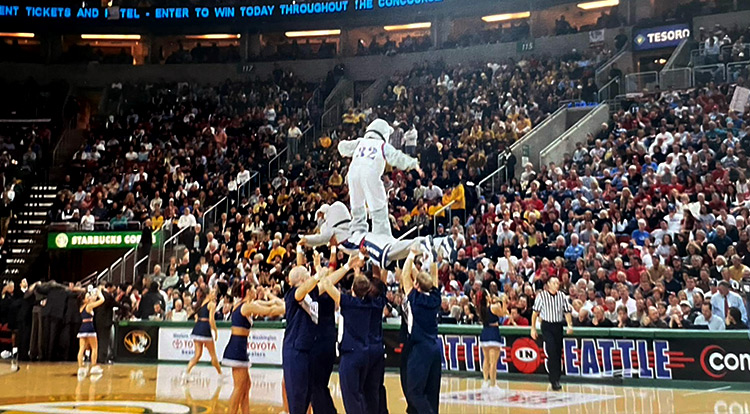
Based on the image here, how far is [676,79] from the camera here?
25.9 m

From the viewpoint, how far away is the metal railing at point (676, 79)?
2558cm

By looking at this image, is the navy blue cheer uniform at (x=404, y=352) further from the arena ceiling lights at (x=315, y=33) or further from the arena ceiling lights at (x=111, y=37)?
the arena ceiling lights at (x=111, y=37)

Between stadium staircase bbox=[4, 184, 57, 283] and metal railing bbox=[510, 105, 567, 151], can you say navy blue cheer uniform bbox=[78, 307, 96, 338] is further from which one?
metal railing bbox=[510, 105, 567, 151]

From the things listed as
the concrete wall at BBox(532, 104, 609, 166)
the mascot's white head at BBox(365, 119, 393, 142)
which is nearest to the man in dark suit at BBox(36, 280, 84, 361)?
the concrete wall at BBox(532, 104, 609, 166)

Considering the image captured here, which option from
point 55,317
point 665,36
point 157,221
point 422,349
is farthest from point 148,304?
point 665,36

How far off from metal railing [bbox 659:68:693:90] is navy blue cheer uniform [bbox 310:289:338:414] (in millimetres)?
18510

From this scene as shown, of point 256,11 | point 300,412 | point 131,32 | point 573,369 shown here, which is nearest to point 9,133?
point 131,32

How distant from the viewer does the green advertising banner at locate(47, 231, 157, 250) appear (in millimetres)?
25750

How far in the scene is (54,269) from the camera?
27.9 m

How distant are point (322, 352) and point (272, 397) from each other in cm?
556

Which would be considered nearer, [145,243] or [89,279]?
[145,243]

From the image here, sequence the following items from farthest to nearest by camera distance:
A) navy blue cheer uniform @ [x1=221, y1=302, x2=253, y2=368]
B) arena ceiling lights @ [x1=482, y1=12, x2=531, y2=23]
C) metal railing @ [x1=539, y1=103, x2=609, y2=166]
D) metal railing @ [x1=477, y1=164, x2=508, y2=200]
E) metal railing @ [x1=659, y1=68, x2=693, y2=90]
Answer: arena ceiling lights @ [x1=482, y1=12, x2=531, y2=23], metal railing @ [x1=659, y1=68, x2=693, y2=90], metal railing @ [x1=539, y1=103, x2=609, y2=166], metal railing @ [x1=477, y1=164, x2=508, y2=200], navy blue cheer uniform @ [x1=221, y1=302, x2=253, y2=368]

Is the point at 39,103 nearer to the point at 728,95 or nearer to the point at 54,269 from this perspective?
the point at 54,269

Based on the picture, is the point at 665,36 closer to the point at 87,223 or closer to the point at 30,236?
the point at 87,223
